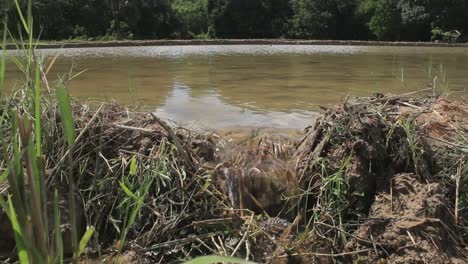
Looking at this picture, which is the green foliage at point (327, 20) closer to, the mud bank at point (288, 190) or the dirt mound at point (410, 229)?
the mud bank at point (288, 190)

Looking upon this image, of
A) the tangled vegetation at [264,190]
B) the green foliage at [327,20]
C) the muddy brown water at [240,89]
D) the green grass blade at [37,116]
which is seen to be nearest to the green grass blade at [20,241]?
the green grass blade at [37,116]

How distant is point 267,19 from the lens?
39.7m

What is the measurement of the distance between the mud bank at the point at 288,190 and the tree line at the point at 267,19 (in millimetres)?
30334

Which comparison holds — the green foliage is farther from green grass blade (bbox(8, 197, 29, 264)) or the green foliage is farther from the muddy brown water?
green grass blade (bbox(8, 197, 29, 264))

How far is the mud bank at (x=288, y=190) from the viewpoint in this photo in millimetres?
2488

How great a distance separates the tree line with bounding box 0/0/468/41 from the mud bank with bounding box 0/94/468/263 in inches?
1194

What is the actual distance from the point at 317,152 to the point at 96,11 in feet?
124

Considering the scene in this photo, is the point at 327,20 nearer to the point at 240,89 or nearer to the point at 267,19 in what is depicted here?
the point at 267,19

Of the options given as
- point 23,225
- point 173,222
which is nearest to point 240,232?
point 173,222

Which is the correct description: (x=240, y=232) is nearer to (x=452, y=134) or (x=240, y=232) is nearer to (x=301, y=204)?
(x=301, y=204)

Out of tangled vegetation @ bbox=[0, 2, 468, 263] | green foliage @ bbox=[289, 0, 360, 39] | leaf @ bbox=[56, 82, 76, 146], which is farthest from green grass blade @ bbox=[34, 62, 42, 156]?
green foliage @ bbox=[289, 0, 360, 39]

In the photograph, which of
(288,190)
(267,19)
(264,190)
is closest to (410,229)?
(288,190)

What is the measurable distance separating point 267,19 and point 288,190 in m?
37.9

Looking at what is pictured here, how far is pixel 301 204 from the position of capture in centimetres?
290
